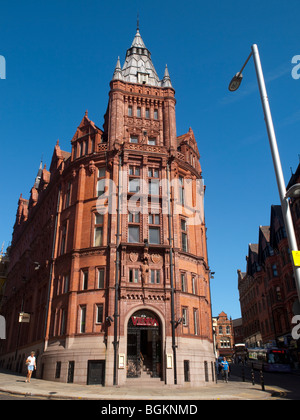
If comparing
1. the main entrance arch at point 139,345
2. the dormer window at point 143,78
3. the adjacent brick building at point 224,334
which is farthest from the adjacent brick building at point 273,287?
the main entrance arch at point 139,345

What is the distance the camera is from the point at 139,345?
94.1 feet

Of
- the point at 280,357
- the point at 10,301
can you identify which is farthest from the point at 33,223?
the point at 280,357

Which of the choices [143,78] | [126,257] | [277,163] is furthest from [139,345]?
[143,78]

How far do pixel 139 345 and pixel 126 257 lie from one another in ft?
24.1

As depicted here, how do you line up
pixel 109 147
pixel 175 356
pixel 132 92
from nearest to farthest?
pixel 175 356 → pixel 109 147 → pixel 132 92

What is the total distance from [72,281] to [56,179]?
1448 centimetres

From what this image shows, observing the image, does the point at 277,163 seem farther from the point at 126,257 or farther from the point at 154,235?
the point at 154,235

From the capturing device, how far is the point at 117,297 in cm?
2942

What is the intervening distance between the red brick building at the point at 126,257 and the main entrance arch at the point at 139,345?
8cm

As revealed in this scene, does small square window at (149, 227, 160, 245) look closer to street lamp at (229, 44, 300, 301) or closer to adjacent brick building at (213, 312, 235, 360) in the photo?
street lamp at (229, 44, 300, 301)

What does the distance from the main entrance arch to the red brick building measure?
0.08 metres

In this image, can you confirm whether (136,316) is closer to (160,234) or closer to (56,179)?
(160,234)

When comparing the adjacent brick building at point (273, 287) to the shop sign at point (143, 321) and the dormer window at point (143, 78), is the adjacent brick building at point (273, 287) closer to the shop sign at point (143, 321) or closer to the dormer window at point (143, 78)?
the dormer window at point (143, 78)

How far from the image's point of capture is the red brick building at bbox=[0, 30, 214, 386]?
94.4 ft
